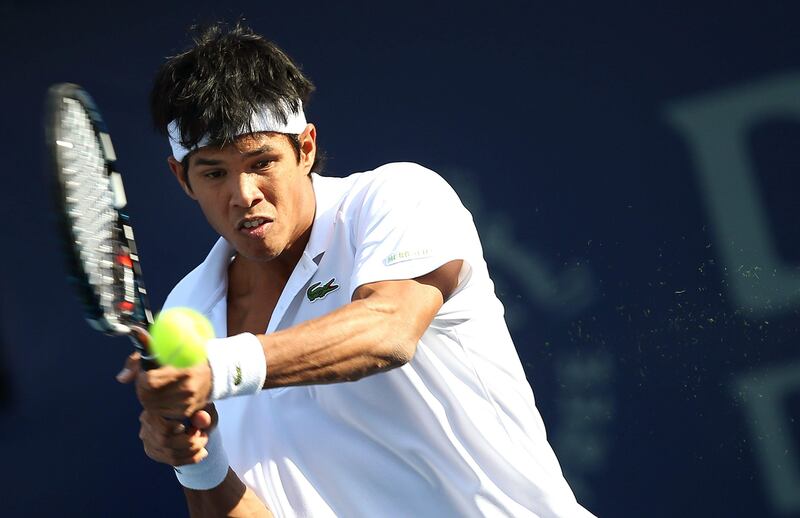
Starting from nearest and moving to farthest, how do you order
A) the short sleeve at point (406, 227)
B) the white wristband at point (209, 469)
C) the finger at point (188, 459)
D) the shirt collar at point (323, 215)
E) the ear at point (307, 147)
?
the finger at point (188, 459), the short sleeve at point (406, 227), the white wristband at point (209, 469), the shirt collar at point (323, 215), the ear at point (307, 147)

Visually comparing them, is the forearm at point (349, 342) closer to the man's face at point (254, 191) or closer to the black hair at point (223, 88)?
the man's face at point (254, 191)

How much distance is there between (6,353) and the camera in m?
3.86

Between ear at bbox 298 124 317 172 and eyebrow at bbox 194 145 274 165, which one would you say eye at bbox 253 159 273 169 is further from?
ear at bbox 298 124 317 172

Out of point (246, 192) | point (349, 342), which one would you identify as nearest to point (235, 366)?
point (349, 342)

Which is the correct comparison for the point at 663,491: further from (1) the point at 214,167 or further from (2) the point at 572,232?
(1) the point at 214,167

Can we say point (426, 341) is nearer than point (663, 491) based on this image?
Yes

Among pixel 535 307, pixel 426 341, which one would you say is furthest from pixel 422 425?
pixel 535 307

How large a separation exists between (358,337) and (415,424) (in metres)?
0.47

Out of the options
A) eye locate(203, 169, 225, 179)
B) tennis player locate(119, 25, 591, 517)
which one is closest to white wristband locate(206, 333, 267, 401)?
tennis player locate(119, 25, 591, 517)

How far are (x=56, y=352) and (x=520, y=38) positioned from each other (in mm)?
1645

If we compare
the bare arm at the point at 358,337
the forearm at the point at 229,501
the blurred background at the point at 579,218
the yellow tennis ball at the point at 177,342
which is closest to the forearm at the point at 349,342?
the bare arm at the point at 358,337

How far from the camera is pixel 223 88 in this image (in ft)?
8.84

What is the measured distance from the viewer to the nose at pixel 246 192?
103 inches

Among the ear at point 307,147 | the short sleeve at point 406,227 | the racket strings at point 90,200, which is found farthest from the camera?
the ear at point 307,147
